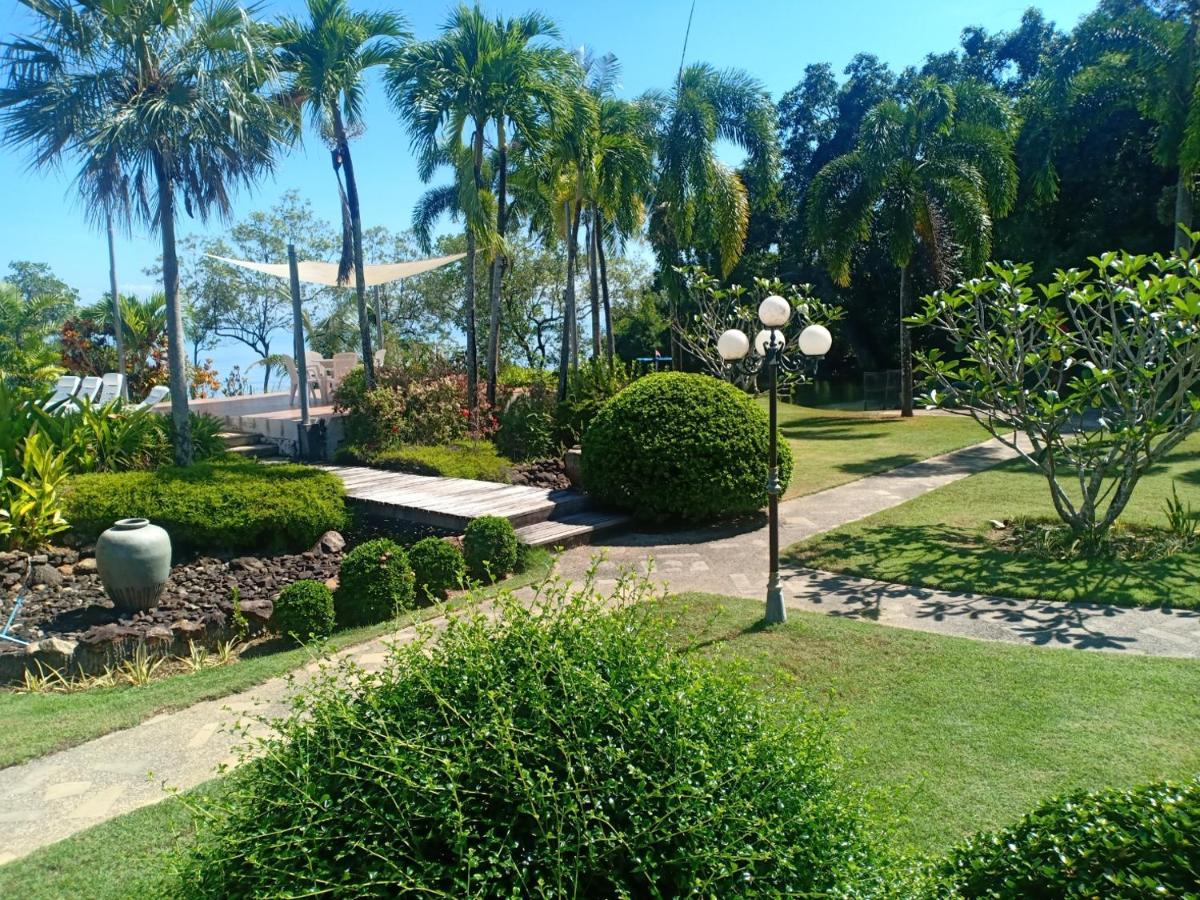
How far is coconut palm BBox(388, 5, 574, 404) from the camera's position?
42.5 ft

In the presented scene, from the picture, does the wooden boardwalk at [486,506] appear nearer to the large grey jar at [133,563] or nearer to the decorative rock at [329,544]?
the decorative rock at [329,544]

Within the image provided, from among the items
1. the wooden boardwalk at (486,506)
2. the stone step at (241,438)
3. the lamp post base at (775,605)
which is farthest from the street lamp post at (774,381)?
the stone step at (241,438)

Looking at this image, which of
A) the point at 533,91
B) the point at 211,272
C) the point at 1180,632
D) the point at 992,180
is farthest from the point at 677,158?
the point at 211,272

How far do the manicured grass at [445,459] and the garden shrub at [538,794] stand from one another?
9.30 m

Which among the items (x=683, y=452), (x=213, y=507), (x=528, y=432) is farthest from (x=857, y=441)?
(x=213, y=507)

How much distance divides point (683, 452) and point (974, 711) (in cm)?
487

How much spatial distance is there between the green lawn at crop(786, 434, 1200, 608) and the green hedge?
4.93 meters

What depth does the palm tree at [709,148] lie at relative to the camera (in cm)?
1716

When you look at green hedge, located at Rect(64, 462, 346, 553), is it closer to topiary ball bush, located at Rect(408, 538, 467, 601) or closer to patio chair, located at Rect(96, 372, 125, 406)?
topiary ball bush, located at Rect(408, 538, 467, 601)

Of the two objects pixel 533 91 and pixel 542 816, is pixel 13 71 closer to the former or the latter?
pixel 533 91

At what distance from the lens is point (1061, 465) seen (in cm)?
1245

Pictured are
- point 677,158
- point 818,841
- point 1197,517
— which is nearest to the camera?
point 818,841

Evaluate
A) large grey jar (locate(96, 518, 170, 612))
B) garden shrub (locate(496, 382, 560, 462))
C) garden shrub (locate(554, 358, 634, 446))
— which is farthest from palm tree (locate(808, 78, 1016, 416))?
large grey jar (locate(96, 518, 170, 612))

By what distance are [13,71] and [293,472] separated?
5888 mm
